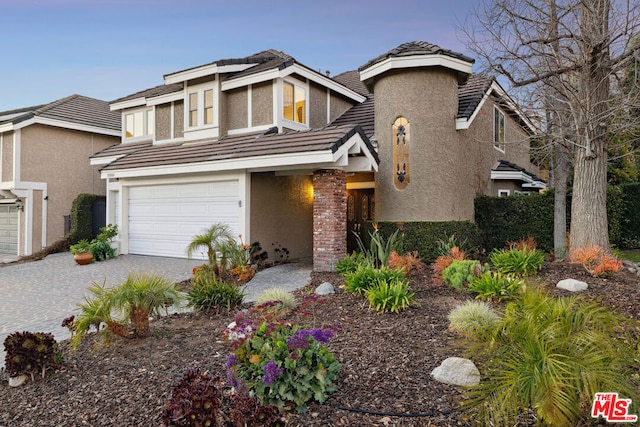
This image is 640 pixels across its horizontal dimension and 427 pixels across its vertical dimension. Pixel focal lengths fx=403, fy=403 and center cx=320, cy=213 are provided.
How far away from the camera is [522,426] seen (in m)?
2.91

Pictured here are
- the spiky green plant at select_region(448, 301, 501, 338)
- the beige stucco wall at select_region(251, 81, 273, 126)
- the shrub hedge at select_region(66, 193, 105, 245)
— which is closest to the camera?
the spiky green plant at select_region(448, 301, 501, 338)

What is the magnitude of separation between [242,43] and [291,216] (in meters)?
7.52

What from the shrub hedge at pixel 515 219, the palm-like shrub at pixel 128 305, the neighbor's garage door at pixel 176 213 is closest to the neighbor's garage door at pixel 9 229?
the neighbor's garage door at pixel 176 213

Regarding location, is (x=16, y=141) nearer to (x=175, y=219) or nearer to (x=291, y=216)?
(x=175, y=219)

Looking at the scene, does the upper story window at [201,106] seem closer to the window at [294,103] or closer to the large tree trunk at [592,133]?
the window at [294,103]

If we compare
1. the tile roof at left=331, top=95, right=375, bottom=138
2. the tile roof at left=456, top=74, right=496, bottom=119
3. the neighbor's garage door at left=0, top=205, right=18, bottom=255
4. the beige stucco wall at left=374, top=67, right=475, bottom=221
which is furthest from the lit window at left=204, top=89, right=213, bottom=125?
the neighbor's garage door at left=0, top=205, right=18, bottom=255

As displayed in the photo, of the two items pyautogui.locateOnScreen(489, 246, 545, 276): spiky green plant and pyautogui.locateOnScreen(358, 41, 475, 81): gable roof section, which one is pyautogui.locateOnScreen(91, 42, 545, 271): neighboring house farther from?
pyautogui.locateOnScreen(489, 246, 545, 276): spiky green plant

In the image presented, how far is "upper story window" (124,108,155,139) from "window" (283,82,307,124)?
677cm

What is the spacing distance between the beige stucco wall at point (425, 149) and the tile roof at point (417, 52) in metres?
0.47

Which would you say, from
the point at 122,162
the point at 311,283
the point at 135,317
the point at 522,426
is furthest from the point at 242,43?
the point at 522,426

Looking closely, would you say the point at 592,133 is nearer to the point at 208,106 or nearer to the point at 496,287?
the point at 496,287

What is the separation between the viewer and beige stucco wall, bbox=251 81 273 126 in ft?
40.5

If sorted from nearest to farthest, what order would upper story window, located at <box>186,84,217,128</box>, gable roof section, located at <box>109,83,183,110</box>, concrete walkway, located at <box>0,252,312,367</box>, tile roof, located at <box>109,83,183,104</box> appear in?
concrete walkway, located at <box>0,252,312,367</box>
upper story window, located at <box>186,84,217,128</box>
tile roof, located at <box>109,83,183,104</box>
gable roof section, located at <box>109,83,183,110</box>

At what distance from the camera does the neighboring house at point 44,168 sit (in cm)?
1619
